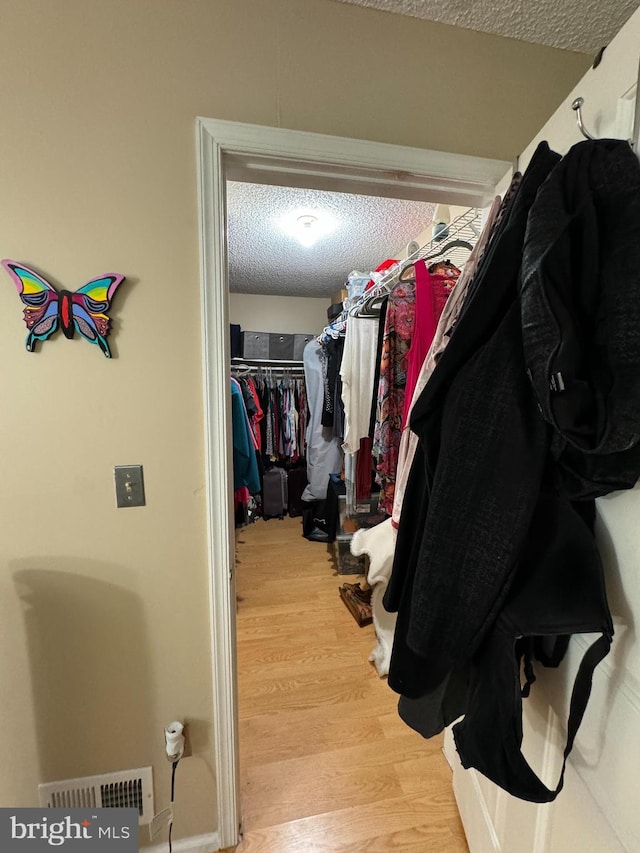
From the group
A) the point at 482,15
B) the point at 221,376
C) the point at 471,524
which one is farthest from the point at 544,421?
the point at 482,15

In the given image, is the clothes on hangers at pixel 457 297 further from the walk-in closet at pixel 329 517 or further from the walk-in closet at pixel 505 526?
the walk-in closet at pixel 329 517

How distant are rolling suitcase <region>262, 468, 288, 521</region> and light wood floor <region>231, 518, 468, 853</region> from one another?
4.73ft

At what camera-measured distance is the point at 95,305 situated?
86 cm

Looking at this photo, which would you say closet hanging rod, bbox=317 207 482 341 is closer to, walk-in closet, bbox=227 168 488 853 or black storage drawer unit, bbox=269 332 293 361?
walk-in closet, bbox=227 168 488 853

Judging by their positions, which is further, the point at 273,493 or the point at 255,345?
the point at 273,493

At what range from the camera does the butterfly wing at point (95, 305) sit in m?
0.86

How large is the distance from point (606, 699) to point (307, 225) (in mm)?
2470

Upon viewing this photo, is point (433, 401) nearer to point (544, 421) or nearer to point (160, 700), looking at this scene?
point (544, 421)

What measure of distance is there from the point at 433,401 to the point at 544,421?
178mm

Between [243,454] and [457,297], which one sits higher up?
[457,297]

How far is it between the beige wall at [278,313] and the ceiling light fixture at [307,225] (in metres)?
1.62

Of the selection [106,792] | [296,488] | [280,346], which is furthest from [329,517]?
[106,792]

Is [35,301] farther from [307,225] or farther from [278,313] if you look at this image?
[278,313]

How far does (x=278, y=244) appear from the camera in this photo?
262cm
